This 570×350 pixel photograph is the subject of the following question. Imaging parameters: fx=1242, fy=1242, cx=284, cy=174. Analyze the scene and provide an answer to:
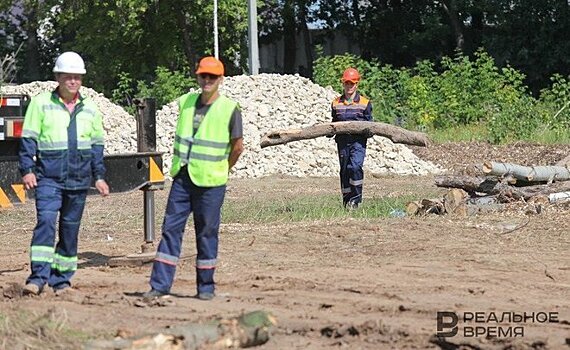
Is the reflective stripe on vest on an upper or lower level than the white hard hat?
lower

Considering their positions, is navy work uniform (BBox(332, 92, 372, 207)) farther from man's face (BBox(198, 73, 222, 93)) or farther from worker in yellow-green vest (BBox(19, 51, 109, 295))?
man's face (BBox(198, 73, 222, 93))

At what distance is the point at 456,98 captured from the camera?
1296 inches

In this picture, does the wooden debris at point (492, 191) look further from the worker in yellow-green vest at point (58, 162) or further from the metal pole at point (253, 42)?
the metal pole at point (253, 42)

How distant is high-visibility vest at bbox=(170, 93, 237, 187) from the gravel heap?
14.1 meters

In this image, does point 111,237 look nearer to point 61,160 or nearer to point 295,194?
point 61,160

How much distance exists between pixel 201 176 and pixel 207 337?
2.01 meters

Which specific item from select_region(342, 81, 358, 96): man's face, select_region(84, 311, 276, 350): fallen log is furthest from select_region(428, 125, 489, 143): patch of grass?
select_region(84, 311, 276, 350): fallen log

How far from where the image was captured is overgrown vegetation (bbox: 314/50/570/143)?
29906 mm

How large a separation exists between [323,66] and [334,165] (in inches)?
406

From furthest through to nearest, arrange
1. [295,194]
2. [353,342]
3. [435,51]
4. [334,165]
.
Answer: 1. [435,51]
2. [334,165]
3. [295,194]
4. [353,342]

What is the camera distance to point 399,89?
33656 millimetres

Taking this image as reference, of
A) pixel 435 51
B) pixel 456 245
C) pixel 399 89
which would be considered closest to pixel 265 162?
pixel 399 89

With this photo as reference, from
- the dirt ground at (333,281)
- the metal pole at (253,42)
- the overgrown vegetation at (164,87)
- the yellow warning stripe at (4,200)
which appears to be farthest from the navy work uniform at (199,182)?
the overgrown vegetation at (164,87)

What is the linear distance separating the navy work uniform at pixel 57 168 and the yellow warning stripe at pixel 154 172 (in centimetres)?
172
